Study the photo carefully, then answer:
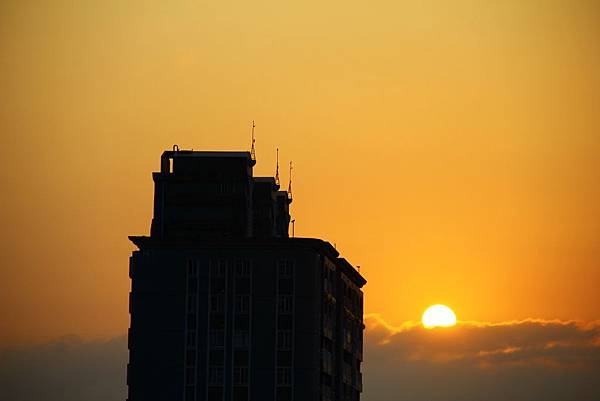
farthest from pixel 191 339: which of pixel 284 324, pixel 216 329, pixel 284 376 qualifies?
pixel 284 376

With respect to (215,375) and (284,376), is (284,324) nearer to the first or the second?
(284,376)

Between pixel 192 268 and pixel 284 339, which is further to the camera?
pixel 192 268

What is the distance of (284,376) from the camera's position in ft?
541

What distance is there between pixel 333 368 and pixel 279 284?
21.0 metres

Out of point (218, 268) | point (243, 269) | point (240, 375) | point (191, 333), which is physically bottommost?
point (240, 375)

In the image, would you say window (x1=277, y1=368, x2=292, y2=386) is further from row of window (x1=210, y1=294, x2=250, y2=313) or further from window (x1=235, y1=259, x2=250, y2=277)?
window (x1=235, y1=259, x2=250, y2=277)

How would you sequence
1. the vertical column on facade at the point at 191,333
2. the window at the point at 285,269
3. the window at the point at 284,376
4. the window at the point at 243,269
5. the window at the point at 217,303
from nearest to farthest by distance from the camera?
1. the vertical column on facade at the point at 191,333
2. the window at the point at 284,376
3. the window at the point at 217,303
4. the window at the point at 243,269
5. the window at the point at 285,269

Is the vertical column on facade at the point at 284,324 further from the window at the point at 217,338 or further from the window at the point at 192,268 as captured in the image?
the window at the point at 192,268

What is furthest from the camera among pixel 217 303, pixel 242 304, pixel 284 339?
pixel 217 303

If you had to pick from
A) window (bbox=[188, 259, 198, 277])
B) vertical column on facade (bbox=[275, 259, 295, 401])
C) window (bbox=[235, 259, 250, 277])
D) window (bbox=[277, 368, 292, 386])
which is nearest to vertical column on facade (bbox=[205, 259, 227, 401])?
window (bbox=[235, 259, 250, 277])

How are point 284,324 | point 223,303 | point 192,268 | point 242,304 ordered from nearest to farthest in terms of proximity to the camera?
point 242,304
point 284,324
point 223,303
point 192,268

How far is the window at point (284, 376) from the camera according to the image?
538ft

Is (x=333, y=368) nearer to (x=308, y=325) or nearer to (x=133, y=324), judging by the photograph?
(x=308, y=325)

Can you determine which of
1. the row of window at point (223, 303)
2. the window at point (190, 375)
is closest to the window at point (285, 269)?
the row of window at point (223, 303)
